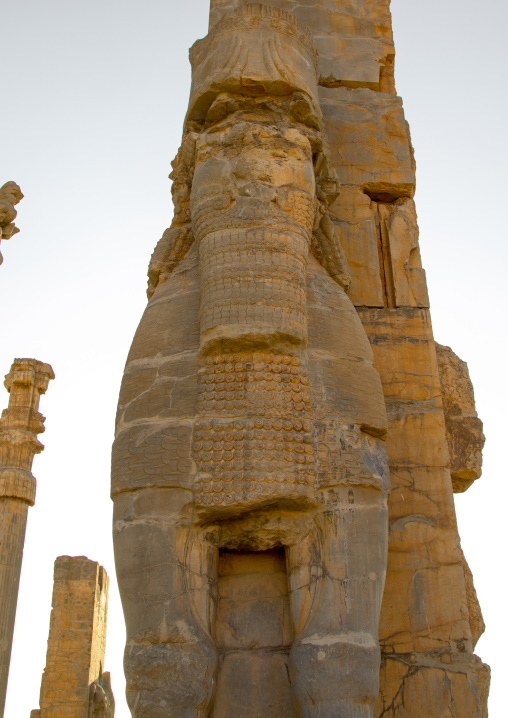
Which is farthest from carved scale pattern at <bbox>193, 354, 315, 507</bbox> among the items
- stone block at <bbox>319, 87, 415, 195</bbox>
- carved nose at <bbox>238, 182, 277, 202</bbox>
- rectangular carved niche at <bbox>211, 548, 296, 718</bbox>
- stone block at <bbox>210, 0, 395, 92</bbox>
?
stone block at <bbox>210, 0, 395, 92</bbox>

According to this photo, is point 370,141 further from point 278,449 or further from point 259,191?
point 278,449

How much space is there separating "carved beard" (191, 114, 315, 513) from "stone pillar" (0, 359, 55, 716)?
722 centimetres

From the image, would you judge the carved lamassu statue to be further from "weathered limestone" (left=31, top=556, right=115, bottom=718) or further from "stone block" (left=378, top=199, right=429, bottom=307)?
"weathered limestone" (left=31, top=556, right=115, bottom=718)

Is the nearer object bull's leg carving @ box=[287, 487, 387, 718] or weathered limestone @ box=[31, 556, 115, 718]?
bull's leg carving @ box=[287, 487, 387, 718]

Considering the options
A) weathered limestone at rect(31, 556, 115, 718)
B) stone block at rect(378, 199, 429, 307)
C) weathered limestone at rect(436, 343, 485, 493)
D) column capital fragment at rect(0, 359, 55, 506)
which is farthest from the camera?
weathered limestone at rect(31, 556, 115, 718)

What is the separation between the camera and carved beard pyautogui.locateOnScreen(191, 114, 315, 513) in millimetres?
3375

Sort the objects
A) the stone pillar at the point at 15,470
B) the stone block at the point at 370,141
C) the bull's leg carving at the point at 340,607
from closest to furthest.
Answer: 1. the bull's leg carving at the point at 340,607
2. the stone block at the point at 370,141
3. the stone pillar at the point at 15,470

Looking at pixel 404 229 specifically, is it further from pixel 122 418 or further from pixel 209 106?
pixel 122 418

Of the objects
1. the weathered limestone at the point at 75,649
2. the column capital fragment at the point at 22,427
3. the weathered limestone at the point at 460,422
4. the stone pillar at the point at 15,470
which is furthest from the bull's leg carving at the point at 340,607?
the weathered limestone at the point at 75,649

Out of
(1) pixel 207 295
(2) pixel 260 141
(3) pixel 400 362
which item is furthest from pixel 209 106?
(3) pixel 400 362

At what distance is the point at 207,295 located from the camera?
12.4 feet

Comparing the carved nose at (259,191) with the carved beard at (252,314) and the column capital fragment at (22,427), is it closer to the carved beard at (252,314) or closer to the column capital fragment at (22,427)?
the carved beard at (252,314)

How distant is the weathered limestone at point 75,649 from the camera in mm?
A: 10617

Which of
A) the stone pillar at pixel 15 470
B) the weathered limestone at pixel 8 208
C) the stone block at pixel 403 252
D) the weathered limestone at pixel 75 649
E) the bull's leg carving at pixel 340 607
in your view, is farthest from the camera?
the weathered limestone at pixel 75 649
